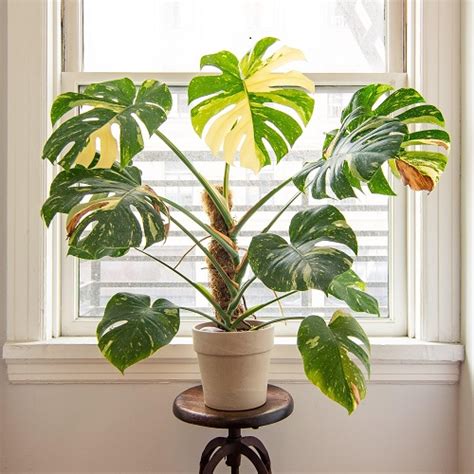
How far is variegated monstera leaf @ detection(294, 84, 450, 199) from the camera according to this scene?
100cm

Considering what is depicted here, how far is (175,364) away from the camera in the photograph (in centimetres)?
158

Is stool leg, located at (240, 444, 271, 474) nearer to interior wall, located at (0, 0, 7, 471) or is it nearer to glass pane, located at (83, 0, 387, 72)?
interior wall, located at (0, 0, 7, 471)

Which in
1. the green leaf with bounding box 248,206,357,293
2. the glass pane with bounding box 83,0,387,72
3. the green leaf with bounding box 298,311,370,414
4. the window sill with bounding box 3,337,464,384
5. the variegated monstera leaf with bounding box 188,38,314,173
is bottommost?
the window sill with bounding box 3,337,464,384

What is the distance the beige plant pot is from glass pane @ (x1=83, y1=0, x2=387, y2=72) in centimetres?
87

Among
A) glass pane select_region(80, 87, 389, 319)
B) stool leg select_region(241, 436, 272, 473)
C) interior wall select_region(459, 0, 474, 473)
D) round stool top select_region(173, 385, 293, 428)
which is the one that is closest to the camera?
round stool top select_region(173, 385, 293, 428)

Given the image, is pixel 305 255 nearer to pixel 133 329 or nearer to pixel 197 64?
pixel 133 329

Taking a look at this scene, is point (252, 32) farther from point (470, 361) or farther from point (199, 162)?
point (470, 361)

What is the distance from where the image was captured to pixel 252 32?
5.65ft

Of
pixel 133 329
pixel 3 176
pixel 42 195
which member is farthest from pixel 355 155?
pixel 3 176

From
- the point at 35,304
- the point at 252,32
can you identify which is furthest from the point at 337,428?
the point at 252,32

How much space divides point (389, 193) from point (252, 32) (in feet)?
2.44

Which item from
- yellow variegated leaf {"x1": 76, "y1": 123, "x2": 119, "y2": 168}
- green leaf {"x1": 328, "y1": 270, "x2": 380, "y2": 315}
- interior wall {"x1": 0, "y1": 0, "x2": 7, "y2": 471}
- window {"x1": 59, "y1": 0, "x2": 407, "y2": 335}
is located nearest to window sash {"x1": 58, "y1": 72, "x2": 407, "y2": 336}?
window {"x1": 59, "y1": 0, "x2": 407, "y2": 335}

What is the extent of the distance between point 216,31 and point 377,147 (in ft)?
3.00

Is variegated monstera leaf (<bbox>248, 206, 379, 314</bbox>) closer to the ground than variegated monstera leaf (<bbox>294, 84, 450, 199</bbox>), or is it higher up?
closer to the ground
